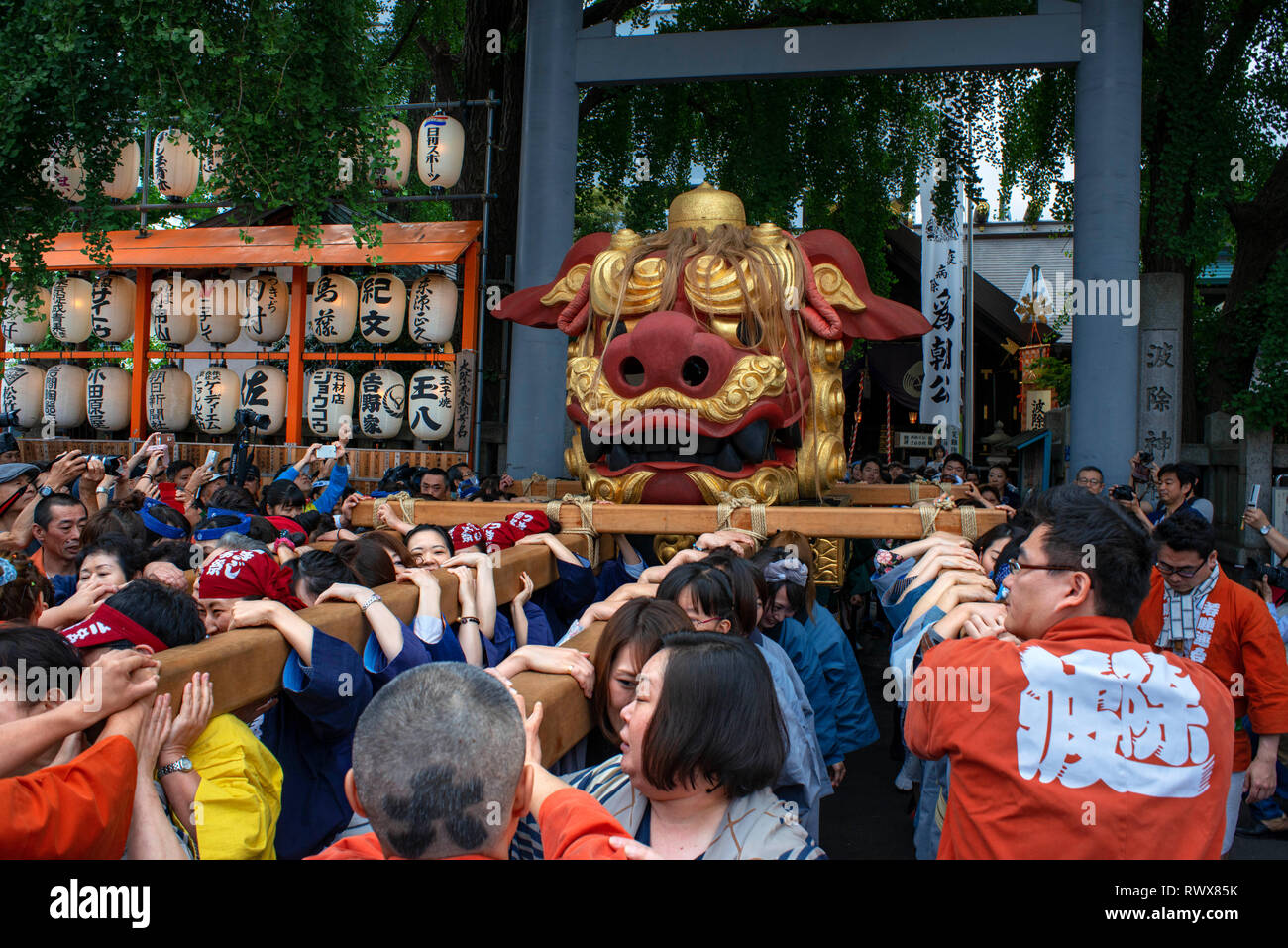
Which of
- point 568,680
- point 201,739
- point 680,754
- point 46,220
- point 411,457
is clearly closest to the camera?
point 680,754

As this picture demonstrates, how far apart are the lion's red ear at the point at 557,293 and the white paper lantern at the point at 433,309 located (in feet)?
10.5

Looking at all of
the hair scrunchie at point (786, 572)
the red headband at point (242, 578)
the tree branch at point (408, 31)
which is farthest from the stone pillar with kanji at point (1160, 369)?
the tree branch at point (408, 31)

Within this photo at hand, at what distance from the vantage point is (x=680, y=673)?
5.91 feet

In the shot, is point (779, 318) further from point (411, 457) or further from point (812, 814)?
point (411, 457)

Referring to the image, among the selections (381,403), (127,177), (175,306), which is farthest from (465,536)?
(127,177)

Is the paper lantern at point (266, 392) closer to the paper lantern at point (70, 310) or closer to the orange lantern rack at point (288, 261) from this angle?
the orange lantern rack at point (288, 261)

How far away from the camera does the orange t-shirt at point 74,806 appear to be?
1.47m

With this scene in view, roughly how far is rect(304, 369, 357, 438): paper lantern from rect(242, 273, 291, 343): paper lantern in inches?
31.4

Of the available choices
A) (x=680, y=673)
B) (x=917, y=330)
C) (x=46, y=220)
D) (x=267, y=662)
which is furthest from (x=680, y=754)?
(x=46, y=220)

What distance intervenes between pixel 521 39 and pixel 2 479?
7.06 m

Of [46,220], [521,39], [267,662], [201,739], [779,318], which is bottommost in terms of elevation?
[201,739]

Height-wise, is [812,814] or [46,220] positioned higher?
[46,220]

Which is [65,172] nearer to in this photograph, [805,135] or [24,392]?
[24,392]

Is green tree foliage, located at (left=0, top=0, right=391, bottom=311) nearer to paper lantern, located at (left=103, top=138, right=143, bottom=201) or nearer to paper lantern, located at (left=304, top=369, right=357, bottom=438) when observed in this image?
paper lantern, located at (left=304, top=369, right=357, bottom=438)
